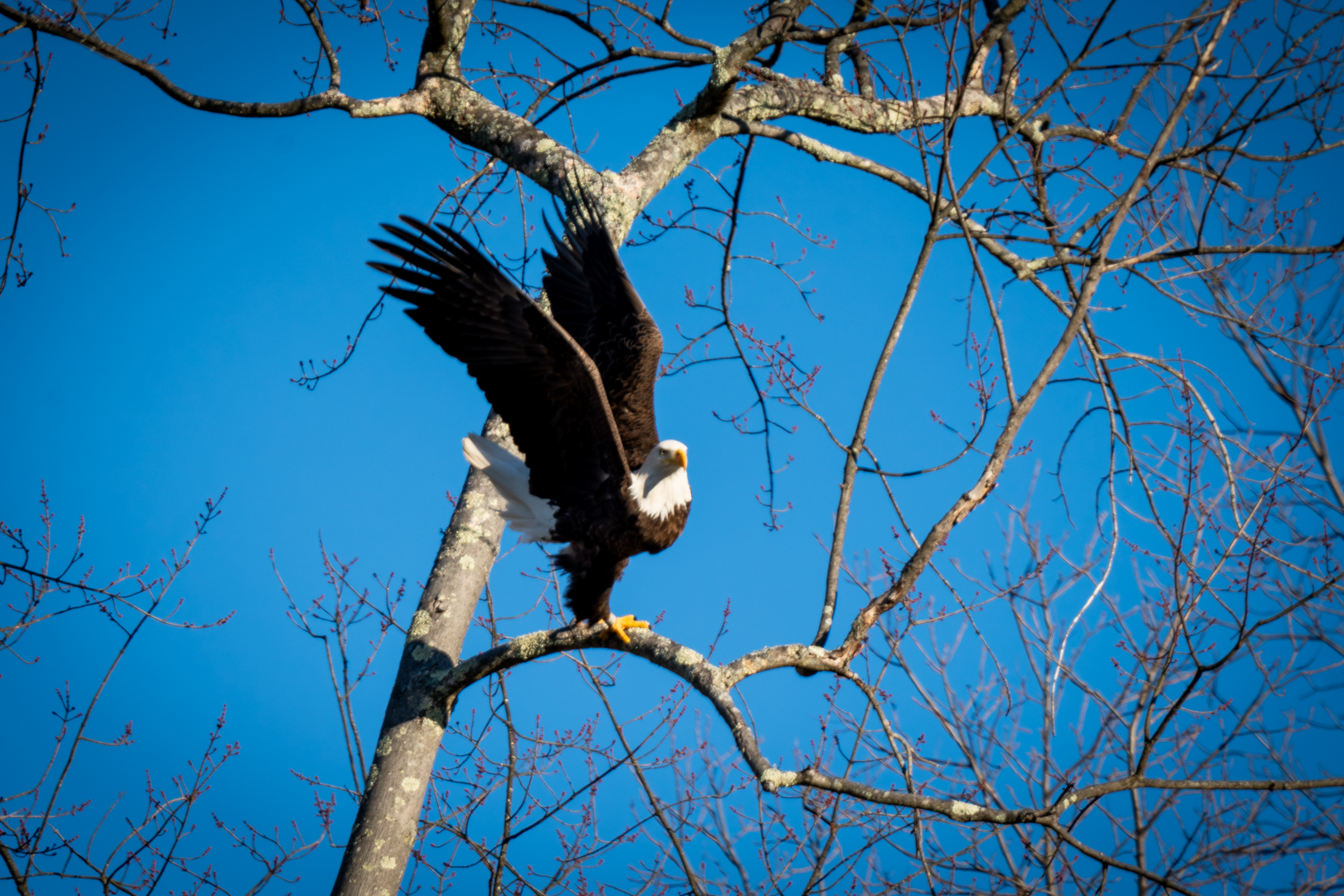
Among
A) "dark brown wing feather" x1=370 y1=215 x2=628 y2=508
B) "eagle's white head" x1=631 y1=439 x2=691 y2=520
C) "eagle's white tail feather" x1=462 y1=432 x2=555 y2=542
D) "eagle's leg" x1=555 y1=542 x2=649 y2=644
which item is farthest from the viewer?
"eagle's white tail feather" x1=462 y1=432 x2=555 y2=542

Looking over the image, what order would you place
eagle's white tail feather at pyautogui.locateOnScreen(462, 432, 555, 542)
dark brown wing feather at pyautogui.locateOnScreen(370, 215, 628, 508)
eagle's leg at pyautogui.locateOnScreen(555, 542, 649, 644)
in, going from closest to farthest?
1. dark brown wing feather at pyautogui.locateOnScreen(370, 215, 628, 508)
2. eagle's leg at pyautogui.locateOnScreen(555, 542, 649, 644)
3. eagle's white tail feather at pyautogui.locateOnScreen(462, 432, 555, 542)

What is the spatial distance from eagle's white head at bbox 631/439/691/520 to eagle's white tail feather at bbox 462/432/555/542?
1.22 feet

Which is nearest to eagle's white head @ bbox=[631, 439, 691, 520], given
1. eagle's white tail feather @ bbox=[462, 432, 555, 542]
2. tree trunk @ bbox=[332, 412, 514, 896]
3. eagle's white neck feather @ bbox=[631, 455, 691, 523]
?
eagle's white neck feather @ bbox=[631, 455, 691, 523]

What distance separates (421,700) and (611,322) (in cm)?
141

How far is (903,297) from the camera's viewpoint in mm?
2701

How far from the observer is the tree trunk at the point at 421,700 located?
8.91ft

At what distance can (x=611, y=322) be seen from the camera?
330 centimetres

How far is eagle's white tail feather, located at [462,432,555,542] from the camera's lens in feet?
10.4

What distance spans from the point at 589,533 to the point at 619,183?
4.79ft

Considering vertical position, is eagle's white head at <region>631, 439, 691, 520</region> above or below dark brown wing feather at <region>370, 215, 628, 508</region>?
below

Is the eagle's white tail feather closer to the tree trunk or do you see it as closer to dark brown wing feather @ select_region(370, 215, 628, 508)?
the tree trunk

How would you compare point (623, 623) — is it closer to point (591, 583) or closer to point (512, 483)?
point (591, 583)

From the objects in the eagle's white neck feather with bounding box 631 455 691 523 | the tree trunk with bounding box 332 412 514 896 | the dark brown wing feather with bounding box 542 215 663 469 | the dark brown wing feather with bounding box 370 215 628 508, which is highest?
the dark brown wing feather with bounding box 542 215 663 469

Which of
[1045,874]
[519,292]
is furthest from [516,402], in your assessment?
[1045,874]
